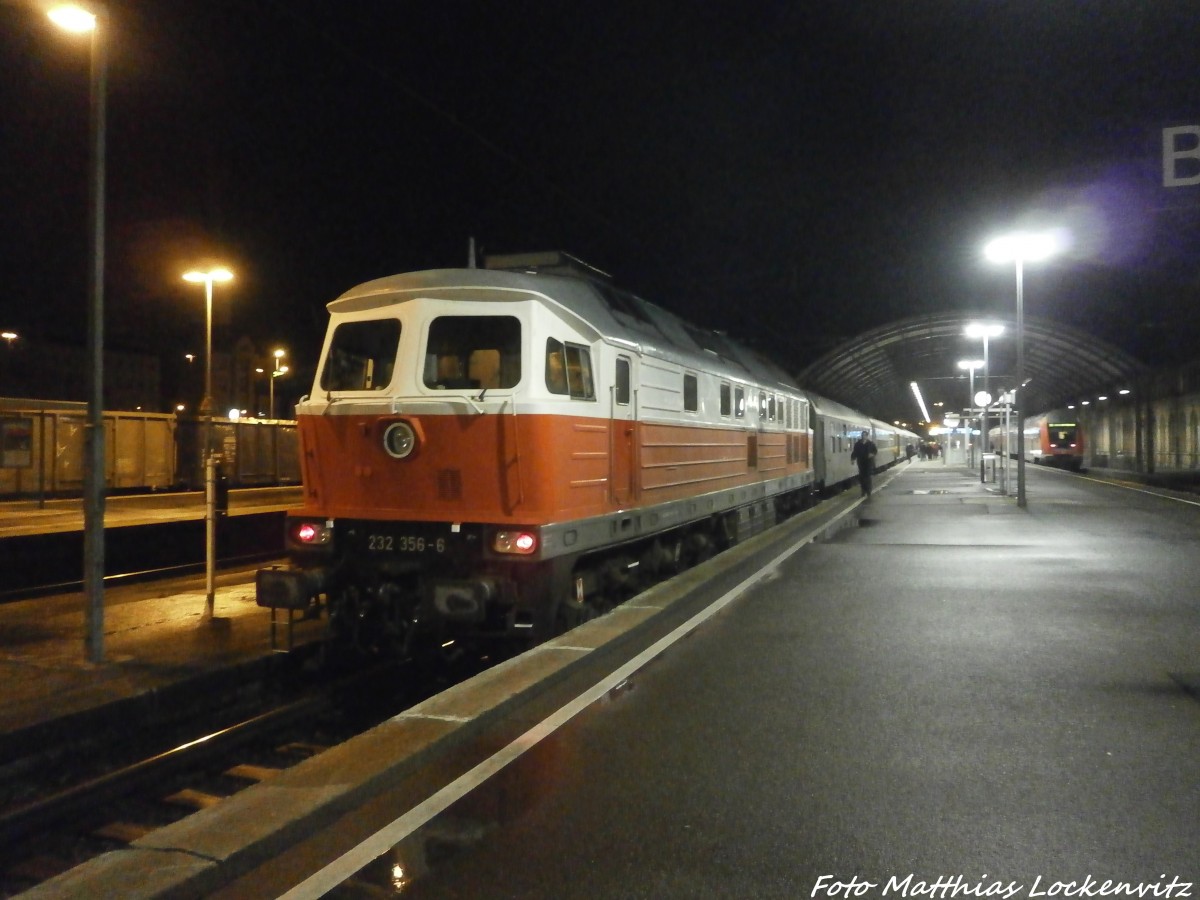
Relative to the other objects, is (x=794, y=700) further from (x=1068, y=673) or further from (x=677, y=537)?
(x=677, y=537)

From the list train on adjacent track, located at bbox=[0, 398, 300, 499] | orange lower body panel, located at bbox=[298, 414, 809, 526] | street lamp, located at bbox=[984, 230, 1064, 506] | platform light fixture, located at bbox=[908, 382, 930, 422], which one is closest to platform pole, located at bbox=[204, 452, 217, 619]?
orange lower body panel, located at bbox=[298, 414, 809, 526]

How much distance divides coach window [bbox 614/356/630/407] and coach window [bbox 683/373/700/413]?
88.3 inches

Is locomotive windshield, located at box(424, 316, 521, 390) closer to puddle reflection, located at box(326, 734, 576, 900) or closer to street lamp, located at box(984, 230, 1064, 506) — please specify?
puddle reflection, located at box(326, 734, 576, 900)

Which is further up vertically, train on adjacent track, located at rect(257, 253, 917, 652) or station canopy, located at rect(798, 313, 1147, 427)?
station canopy, located at rect(798, 313, 1147, 427)

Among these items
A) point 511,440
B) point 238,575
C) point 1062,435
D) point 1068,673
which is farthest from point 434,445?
point 1062,435

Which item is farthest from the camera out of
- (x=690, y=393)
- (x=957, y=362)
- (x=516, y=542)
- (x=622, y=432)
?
(x=957, y=362)

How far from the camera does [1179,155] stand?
504 inches

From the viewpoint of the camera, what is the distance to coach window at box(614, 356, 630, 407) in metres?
9.62

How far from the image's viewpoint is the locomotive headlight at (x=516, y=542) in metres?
8.00

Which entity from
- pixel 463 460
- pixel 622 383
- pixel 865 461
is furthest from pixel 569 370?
pixel 865 461

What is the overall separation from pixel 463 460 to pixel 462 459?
0.01 meters

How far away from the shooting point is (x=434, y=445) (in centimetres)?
834

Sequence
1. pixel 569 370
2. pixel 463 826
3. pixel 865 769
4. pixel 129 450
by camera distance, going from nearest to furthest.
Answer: pixel 463 826
pixel 865 769
pixel 569 370
pixel 129 450

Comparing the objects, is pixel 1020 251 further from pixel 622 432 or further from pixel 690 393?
pixel 622 432
